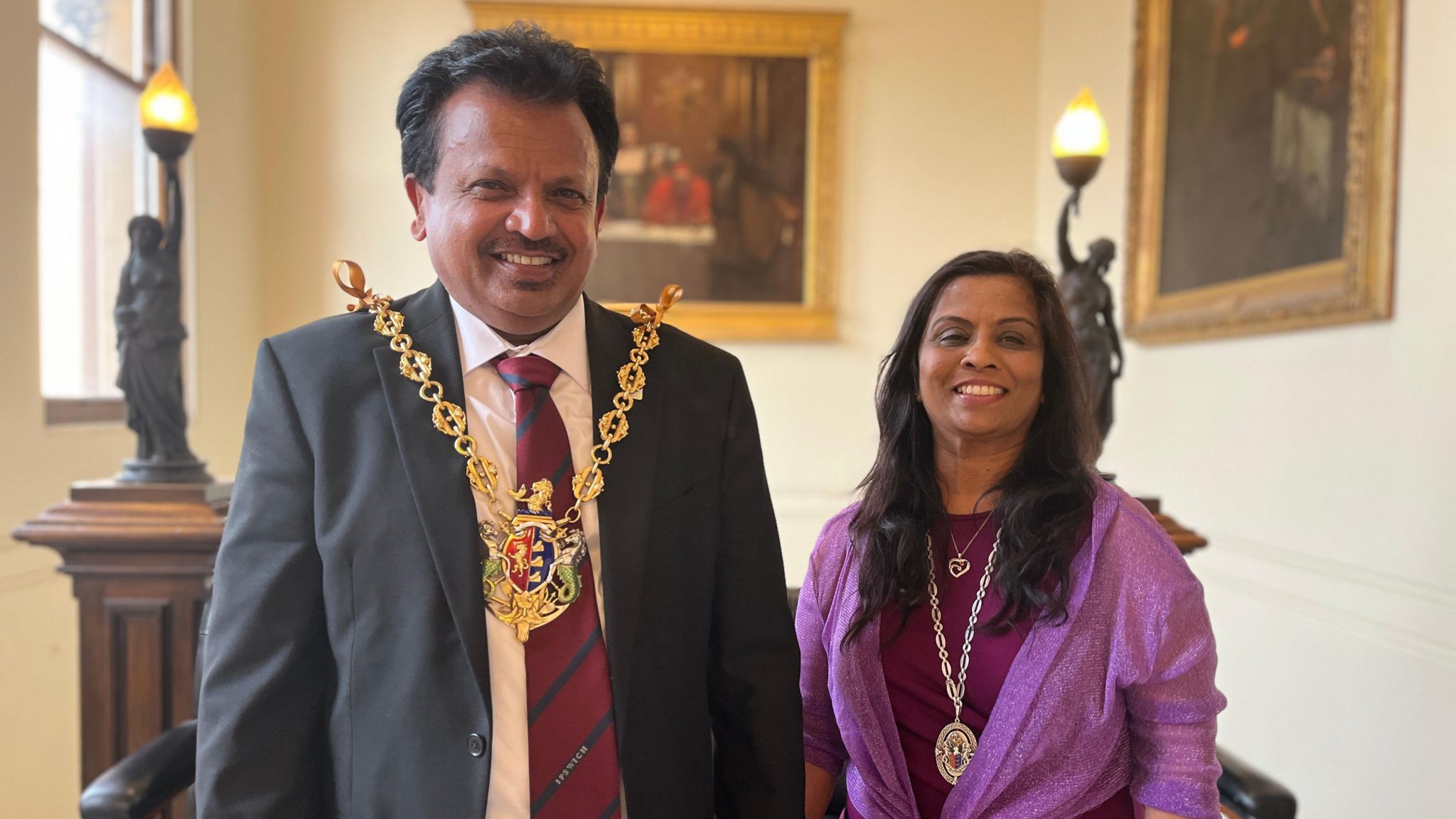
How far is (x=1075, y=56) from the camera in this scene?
230 inches

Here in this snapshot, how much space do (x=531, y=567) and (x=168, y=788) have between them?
1268 millimetres

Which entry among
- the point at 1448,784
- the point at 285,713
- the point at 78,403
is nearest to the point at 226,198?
the point at 78,403

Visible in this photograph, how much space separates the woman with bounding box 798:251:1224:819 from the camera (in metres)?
1.69

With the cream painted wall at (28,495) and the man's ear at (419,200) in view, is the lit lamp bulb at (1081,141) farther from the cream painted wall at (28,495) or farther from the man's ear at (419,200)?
the cream painted wall at (28,495)

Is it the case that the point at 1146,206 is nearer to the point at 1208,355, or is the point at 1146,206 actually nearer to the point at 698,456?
the point at 1208,355

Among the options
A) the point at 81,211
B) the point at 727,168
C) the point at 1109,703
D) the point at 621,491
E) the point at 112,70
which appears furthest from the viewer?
the point at 727,168

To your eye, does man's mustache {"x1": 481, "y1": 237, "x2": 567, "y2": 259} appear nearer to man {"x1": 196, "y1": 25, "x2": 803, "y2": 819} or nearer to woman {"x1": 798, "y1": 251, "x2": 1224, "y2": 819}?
man {"x1": 196, "y1": 25, "x2": 803, "y2": 819}

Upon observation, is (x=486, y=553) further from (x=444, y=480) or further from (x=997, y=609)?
(x=997, y=609)

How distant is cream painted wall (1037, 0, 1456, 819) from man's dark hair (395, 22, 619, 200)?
8.45 ft

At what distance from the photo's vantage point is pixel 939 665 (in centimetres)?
183

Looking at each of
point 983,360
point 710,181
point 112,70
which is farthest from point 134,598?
point 710,181

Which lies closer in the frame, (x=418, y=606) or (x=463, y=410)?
(x=418, y=606)

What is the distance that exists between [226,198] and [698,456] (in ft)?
17.1

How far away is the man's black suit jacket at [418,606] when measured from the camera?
4.45 ft
